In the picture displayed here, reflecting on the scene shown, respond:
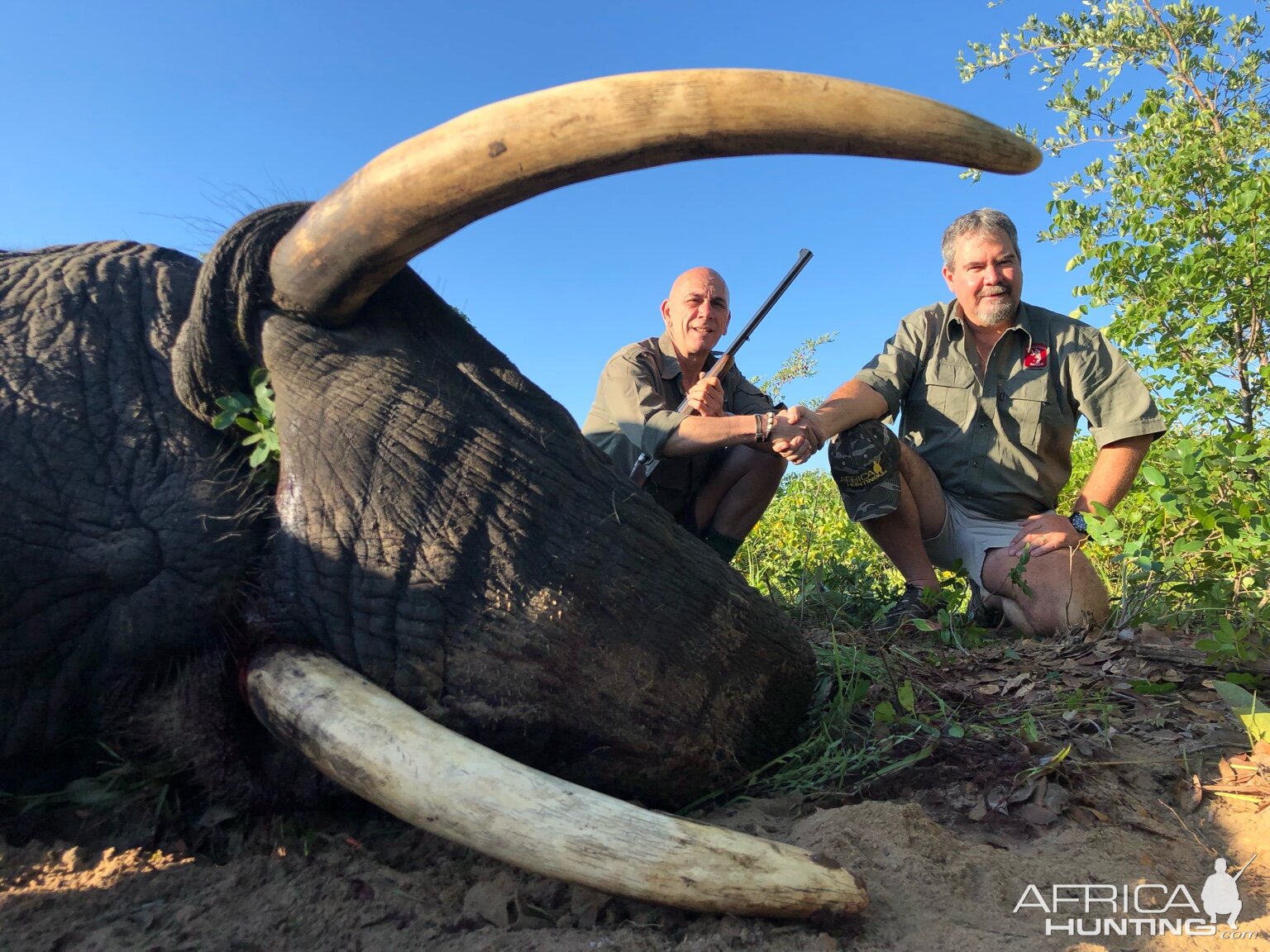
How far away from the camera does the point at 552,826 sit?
1.51 meters

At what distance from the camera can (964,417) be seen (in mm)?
4285

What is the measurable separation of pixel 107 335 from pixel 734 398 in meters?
3.24

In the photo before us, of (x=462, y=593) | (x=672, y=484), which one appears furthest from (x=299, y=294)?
(x=672, y=484)

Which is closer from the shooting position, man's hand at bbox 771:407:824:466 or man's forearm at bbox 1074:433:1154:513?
man's hand at bbox 771:407:824:466

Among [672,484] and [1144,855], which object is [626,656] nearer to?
[1144,855]

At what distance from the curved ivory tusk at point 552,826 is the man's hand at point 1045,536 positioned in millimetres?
2455

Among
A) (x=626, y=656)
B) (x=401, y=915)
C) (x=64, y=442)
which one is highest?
(x=64, y=442)

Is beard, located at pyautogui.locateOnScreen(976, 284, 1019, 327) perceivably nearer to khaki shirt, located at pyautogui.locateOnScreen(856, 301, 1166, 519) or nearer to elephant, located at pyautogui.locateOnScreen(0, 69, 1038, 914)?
khaki shirt, located at pyautogui.locateOnScreen(856, 301, 1166, 519)

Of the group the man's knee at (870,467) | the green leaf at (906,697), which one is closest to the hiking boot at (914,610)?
the man's knee at (870,467)

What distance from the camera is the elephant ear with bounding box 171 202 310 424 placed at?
192 centimetres

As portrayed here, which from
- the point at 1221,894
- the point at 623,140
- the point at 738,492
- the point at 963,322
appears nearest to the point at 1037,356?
the point at 963,322

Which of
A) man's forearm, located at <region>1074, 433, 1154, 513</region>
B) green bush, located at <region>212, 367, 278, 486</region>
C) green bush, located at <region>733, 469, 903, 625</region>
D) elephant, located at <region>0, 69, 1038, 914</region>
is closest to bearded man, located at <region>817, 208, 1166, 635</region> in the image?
man's forearm, located at <region>1074, 433, 1154, 513</region>

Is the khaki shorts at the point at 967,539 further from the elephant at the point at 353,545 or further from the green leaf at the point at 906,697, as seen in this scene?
the elephant at the point at 353,545

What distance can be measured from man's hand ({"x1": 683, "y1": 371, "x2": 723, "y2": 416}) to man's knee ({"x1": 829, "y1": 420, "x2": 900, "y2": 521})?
0.58m
